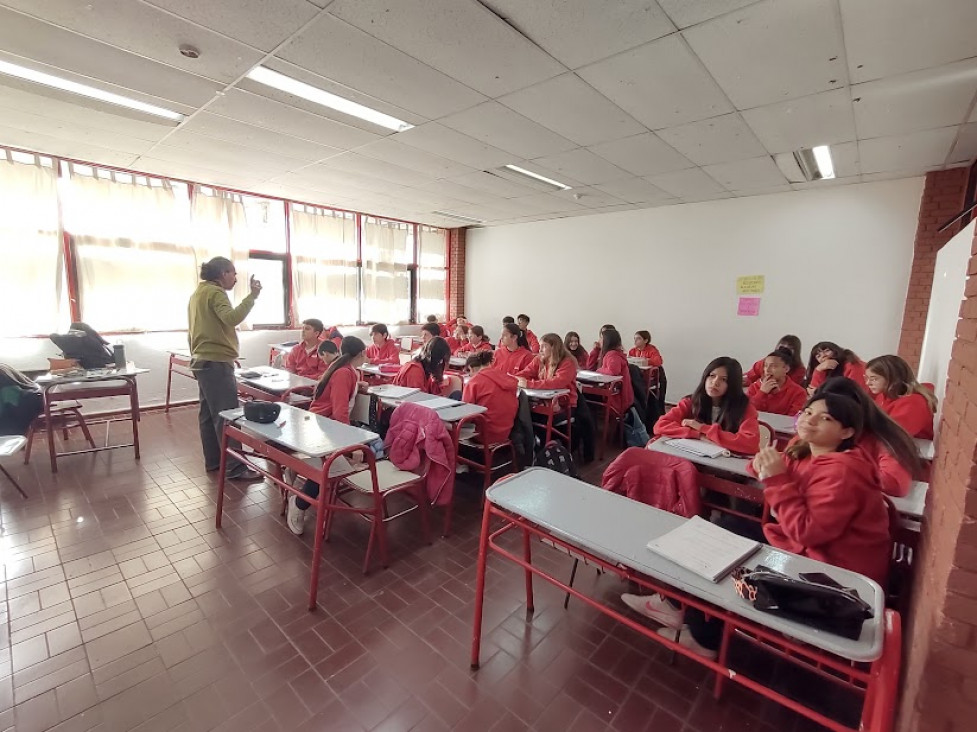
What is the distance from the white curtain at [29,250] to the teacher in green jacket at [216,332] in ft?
9.18

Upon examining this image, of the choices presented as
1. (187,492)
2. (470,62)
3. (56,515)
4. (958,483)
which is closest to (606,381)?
(470,62)

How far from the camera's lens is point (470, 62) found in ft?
8.25

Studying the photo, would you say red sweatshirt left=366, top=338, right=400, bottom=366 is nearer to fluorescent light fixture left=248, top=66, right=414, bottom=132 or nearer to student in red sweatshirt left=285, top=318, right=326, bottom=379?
student in red sweatshirt left=285, top=318, right=326, bottom=379

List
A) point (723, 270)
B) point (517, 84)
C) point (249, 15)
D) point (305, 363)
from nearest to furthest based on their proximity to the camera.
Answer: point (249, 15) < point (517, 84) < point (305, 363) < point (723, 270)

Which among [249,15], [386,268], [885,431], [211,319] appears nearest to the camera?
[885,431]

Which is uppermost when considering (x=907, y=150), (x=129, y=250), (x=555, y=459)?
(x=907, y=150)

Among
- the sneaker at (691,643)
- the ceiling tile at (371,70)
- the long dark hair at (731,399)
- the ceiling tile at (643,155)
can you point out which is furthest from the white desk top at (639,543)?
the ceiling tile at (643,155)

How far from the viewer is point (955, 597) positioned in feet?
3.11

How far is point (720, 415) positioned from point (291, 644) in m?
2.47

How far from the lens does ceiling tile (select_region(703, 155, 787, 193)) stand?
426cm

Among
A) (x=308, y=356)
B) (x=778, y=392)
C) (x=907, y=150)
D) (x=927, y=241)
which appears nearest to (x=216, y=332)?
(x=308, y=356)

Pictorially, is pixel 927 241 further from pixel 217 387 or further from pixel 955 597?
pixel 217 387

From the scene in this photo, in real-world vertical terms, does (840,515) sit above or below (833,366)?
below

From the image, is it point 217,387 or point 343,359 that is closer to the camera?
point 343,359
